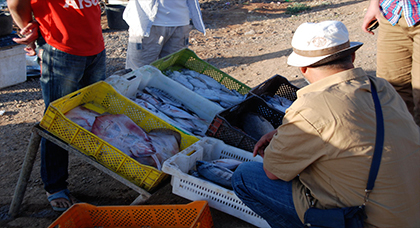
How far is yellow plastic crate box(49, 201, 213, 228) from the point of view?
8.82ft

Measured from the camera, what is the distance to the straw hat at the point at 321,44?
2.05m

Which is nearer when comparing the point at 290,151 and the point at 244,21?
the point at 290,151

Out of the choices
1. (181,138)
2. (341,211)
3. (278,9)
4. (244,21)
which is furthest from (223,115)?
(278,9)

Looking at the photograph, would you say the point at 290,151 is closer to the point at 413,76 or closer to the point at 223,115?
the point at 223,115

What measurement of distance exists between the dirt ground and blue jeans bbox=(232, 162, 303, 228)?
2.10 feet

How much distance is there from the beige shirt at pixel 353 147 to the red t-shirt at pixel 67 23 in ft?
6.70

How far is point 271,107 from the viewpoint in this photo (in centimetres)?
367

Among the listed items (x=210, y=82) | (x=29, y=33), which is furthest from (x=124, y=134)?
(x=210, y=82)

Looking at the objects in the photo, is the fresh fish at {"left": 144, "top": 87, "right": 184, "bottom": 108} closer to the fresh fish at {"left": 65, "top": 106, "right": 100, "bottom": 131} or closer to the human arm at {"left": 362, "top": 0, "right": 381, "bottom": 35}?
the fresh fish at {"left": 65, "top": 106, "right": 100, "bottom": 131}

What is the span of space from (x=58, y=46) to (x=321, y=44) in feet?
7.20

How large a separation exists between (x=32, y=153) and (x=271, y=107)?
2364 mm

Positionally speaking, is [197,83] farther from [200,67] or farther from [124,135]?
[124,135]

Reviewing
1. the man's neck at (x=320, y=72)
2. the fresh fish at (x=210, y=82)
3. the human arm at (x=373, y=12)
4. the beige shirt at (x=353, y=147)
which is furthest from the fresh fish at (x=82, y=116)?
the human arm at (x=373, y=12)

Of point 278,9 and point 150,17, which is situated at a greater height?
point 150,17
